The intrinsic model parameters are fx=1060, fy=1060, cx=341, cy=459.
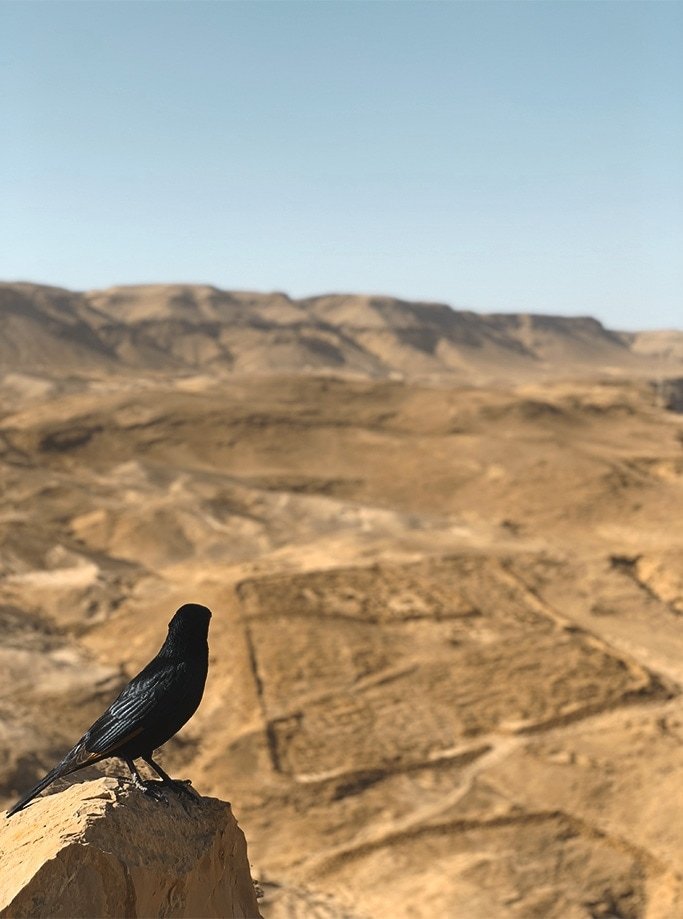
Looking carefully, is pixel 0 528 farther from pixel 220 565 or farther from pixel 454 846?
pixel 454 846

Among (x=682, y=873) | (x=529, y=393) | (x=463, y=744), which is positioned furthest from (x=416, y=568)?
(x=529, y=393)

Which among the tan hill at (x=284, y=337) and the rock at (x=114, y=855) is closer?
the rock at (x=114, y=855)

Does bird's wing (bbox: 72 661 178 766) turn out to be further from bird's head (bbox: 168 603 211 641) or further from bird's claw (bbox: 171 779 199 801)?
bird's claw (bbox: 171 779 199 801)

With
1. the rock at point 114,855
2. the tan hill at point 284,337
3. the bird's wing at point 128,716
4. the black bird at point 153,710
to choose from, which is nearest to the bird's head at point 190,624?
the black bird at point 153,710

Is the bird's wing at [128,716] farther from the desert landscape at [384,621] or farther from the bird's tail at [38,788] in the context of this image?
the desert landscape at [384,621]

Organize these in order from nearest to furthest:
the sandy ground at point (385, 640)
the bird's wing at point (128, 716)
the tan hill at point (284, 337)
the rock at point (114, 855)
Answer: the rock at point (114, 855) → the bird's wing at point (128, 716) → the sandy ground at point (385, 640) → the tan hill at point (284, 337)

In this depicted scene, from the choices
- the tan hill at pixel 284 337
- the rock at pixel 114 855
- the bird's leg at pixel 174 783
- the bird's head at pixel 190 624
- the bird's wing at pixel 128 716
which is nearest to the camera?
the rock at pixel 114 855

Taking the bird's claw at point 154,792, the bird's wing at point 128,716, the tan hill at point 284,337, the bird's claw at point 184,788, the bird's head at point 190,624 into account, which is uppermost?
the bird's head at point 190,624
